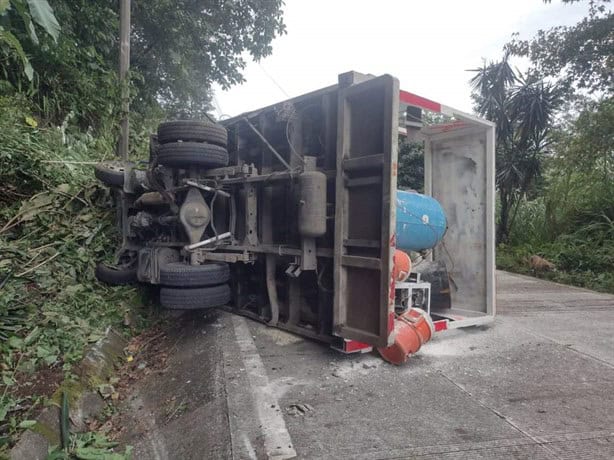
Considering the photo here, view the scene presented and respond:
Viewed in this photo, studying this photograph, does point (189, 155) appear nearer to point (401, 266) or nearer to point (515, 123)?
point (401, 266)

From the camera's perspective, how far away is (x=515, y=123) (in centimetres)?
1170

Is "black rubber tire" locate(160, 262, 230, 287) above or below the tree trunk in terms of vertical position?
below

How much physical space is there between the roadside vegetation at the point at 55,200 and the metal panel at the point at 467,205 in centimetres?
364

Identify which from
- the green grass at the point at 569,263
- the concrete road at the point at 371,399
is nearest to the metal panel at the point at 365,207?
the concrete road at the point at 371,399

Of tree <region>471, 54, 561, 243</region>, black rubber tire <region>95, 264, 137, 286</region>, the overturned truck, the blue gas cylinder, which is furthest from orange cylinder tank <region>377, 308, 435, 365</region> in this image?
tree <region>471, 54, 561, 243</region>

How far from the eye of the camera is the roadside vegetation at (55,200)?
2492mm

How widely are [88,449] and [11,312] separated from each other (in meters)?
1.46

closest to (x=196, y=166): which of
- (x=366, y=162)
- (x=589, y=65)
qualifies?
(x=366, y=162)

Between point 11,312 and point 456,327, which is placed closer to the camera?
point 11,312

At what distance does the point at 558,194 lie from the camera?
1043 cm

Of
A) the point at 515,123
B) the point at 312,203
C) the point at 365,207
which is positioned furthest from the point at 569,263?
the point at 312,203

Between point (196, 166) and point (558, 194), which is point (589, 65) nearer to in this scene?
point (558, 194)

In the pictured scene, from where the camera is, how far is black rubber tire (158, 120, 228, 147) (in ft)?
11.7

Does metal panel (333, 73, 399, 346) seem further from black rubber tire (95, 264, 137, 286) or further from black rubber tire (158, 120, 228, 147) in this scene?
black rubber tire (95, 264, 137, 286)
